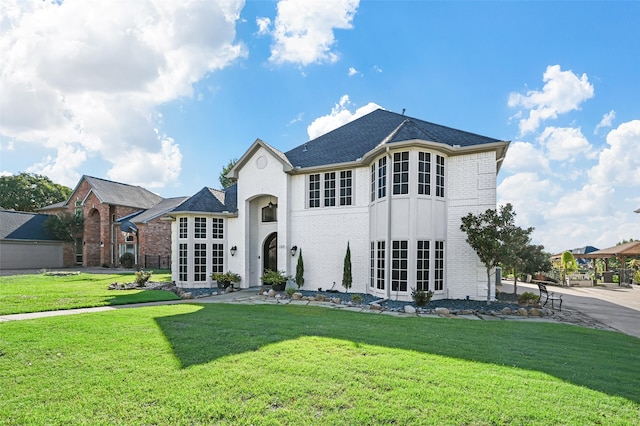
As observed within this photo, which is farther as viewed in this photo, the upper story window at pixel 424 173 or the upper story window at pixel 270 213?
the upper story window at pixel 270 213

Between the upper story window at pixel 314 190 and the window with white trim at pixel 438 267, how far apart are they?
233 inches

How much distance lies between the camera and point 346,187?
50.0 ft

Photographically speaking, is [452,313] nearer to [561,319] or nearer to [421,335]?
[561,319]

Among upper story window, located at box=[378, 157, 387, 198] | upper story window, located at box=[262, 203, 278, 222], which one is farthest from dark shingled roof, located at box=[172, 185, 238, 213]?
upper story window, located at box=[378, 157, 387, 198]

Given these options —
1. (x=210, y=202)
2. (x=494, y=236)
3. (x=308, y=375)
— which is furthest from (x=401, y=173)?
(x=210, y=202)

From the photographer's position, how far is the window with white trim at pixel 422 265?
12508 mm

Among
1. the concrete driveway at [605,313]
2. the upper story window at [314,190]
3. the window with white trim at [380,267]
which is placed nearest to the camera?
the concrete driveway at [605,313]

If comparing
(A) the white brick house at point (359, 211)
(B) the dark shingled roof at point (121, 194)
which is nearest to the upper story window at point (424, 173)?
(A) the white brick house at point (359, 211)

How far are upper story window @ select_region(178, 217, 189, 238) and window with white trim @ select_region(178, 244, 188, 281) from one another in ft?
1.82

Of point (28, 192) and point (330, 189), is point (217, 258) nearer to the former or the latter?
point (330, 189)

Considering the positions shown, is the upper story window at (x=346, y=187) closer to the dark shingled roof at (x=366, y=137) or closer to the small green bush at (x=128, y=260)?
the dark shingled roof at (x=366, y=137)

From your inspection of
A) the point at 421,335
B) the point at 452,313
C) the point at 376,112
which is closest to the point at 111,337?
the point at 421,335

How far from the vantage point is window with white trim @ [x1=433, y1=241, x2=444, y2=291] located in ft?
41.5

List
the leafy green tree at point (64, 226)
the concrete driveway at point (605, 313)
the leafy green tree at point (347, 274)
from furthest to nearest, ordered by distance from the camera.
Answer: the leafy green tree at point (64, 226), the leafy green tree at point (347, 274), the concrete driveway at point (605, 313)
